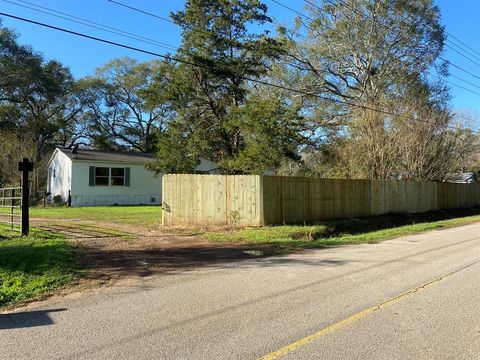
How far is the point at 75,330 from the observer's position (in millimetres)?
5184

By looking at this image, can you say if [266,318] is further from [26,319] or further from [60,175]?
[60,175]

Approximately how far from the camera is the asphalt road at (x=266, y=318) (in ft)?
14.9

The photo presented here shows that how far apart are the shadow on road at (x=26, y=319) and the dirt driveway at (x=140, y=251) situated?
2081mm

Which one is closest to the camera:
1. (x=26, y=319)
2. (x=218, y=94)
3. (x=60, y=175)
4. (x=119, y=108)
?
(x=26, y=319)

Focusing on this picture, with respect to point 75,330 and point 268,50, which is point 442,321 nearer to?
point 75,330

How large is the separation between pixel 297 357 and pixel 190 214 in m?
12.9

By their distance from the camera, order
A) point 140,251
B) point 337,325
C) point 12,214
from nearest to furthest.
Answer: point 337,325
point 140,251
point 12,214

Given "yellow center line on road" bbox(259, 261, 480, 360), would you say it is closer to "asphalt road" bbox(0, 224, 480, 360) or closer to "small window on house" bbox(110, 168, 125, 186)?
"asphalt road" bbox(0, 224, 480, 360)

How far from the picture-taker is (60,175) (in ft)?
107

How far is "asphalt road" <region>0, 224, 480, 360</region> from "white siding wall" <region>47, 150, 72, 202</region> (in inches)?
979

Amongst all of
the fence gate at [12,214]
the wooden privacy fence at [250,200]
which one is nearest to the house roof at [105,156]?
the fence gate at [12,214]

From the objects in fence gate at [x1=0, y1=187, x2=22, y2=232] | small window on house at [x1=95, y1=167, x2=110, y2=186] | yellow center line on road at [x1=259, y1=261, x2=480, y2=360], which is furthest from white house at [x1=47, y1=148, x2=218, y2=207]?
yellow center line on road at [x1=259, y1=261, x2=480, y2=360]

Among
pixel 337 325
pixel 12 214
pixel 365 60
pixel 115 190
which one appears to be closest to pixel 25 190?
pixel 12 214

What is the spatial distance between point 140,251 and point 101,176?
70.9ft
